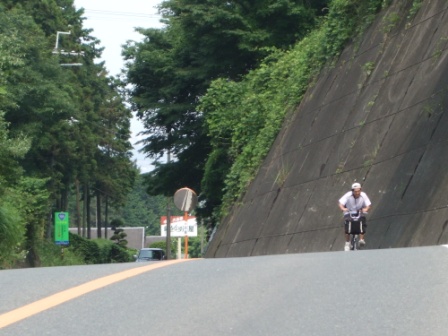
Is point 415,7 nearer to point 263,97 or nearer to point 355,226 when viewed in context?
point 355,226

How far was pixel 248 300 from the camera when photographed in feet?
31.9

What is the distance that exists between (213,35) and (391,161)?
19.4 m

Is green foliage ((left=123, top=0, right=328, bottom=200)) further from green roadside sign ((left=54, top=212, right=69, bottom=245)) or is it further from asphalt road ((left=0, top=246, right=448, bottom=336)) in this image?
asphalt road ((left=0, top=246, right=448, bottom=336))

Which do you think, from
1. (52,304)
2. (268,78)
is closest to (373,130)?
(268,78)

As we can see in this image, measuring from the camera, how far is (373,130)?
24.5 meters

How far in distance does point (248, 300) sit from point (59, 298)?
170 cm

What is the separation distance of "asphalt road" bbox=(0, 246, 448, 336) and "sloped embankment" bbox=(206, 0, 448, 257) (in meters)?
7.68

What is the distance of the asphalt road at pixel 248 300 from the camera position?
27.3 ft

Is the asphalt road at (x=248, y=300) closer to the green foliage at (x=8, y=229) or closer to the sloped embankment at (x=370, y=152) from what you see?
the sloped embankment at (x=370, y=152)

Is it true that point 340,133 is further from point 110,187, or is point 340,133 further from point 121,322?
point 110,187

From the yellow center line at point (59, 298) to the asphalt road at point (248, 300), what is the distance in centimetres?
8

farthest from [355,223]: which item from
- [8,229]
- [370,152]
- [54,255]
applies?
[54,255]

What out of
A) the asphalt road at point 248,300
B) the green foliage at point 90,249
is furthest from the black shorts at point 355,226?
the green foliage at point 90,249

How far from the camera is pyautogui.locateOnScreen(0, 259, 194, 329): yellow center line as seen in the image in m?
8.84
